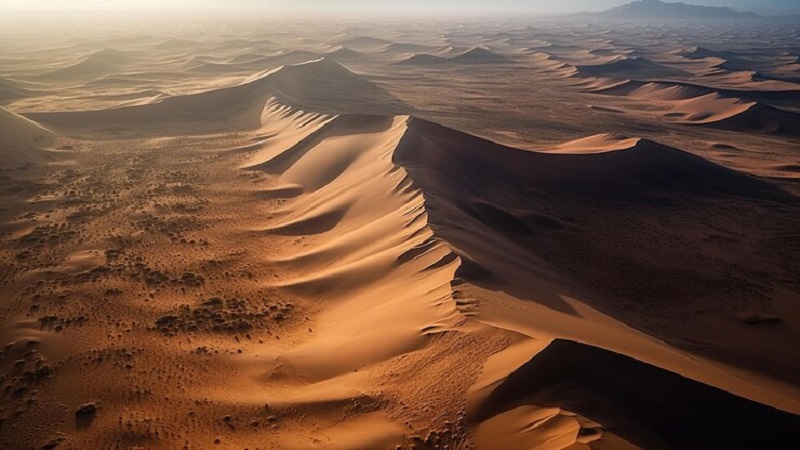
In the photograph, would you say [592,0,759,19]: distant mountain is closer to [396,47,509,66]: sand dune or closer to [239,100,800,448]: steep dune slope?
[396,47,509,66]: sand dune

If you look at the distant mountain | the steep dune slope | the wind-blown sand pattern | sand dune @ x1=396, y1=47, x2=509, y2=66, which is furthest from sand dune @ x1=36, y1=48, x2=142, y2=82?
the distant mountain

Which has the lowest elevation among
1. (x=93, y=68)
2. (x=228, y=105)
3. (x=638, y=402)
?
(x=638, y=402)

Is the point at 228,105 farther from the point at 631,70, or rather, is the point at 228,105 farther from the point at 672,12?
the point at 672,12

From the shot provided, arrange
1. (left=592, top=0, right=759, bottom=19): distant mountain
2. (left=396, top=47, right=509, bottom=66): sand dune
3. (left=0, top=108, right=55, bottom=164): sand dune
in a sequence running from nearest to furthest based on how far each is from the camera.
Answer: (left=0, top=108, right=55, bottom=164): sand dune → (left=396, top=47, right=509, bottom=66): sand dune → (left=592, top=0, right=759, bottom=19): distant mountain

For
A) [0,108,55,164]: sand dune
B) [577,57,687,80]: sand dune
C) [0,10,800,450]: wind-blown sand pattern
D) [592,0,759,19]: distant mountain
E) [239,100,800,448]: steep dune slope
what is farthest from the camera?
[592,0,759,19]: distant mountain

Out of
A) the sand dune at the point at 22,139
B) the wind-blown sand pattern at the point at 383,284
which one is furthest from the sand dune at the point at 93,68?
the sand dune at the point at 22,139

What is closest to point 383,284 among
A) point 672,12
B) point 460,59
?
point 460,59

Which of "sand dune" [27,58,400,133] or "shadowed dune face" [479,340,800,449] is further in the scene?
"sand dune" [27,58,400,133]
